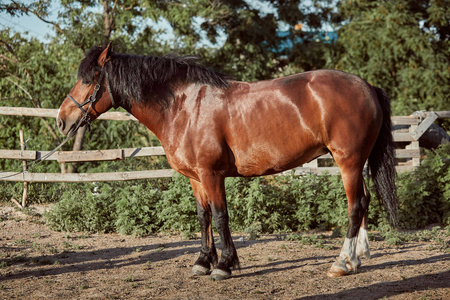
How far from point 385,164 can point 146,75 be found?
2581mm

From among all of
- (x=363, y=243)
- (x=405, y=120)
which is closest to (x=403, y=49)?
(x=405, y=120)

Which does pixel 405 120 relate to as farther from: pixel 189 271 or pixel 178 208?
pixel 189 271

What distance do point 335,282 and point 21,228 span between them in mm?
5269

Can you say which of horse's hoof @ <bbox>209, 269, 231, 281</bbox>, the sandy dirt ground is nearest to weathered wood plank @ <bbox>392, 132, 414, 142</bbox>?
the sandy dirt ground

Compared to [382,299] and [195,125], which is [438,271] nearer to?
[382,299]

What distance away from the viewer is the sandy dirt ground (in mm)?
3807

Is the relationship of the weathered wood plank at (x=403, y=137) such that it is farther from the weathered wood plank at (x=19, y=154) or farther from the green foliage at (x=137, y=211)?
the weathered wood plank at (x=19, y=154)

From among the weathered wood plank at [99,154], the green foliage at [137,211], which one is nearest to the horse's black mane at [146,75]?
the green foliage at [137,211]

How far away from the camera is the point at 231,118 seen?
14.1 feet

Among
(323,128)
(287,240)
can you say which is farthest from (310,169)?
(323,128)

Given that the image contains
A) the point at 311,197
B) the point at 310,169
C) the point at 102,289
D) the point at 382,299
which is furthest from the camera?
the point at 310,169

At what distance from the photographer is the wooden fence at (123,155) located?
301 inches

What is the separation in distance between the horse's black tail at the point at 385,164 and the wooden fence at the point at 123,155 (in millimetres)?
2689

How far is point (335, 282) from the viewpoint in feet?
13.3
